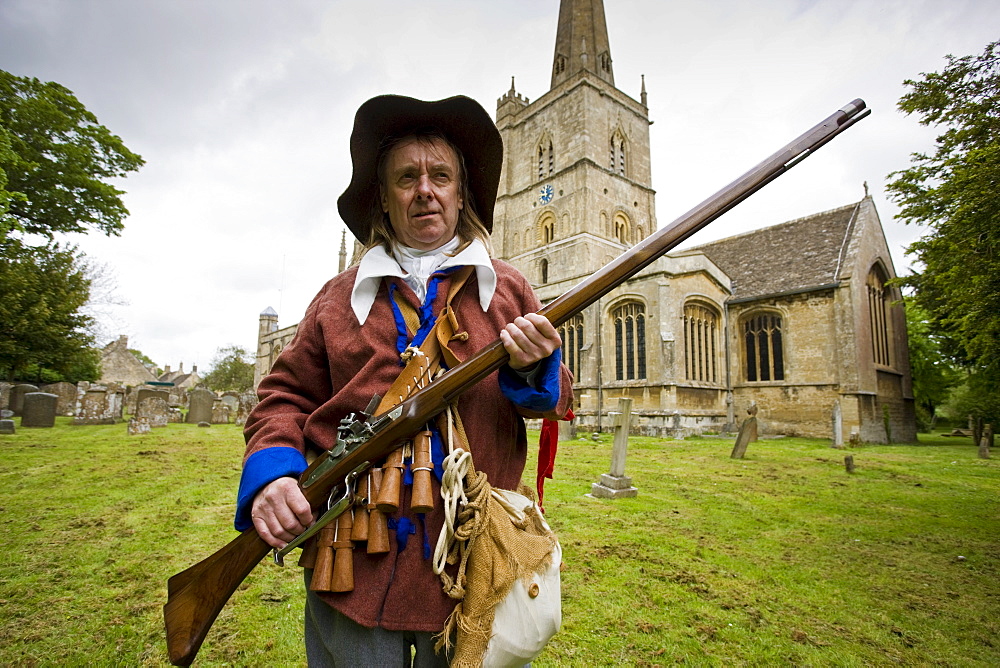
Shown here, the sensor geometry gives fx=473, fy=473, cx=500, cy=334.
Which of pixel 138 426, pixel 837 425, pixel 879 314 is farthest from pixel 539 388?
pixel 879 314

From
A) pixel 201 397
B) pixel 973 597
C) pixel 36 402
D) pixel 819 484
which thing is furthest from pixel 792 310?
pixel 36 402

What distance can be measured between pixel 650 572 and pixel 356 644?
157 inches

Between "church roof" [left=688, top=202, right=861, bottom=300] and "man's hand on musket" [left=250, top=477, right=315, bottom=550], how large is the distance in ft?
82.9

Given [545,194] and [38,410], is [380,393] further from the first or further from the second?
[545,194]

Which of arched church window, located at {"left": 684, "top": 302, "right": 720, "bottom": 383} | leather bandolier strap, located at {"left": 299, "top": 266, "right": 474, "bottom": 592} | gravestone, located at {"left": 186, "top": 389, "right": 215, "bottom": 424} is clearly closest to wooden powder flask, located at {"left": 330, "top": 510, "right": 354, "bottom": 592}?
leather bandolier strap, located at {"left": 299, "top": 266, "right": 474, "bottom": 592}

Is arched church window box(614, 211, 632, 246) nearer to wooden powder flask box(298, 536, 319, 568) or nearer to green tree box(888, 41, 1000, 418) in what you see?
green tree box(888, 41, 1000, 418)

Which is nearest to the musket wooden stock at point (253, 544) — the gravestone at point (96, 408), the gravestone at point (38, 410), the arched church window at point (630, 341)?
the gravestone at point (38, 410)

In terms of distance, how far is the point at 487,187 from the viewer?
1.99m

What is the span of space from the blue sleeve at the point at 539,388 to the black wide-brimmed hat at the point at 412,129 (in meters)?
0.78

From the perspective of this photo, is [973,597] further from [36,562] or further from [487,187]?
[36,562]

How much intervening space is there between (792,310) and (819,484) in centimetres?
1593

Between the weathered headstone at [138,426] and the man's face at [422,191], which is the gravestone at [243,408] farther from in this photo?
the man's face at [422,191]

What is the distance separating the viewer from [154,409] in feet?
52.8

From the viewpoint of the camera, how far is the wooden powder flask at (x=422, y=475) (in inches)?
50.4
